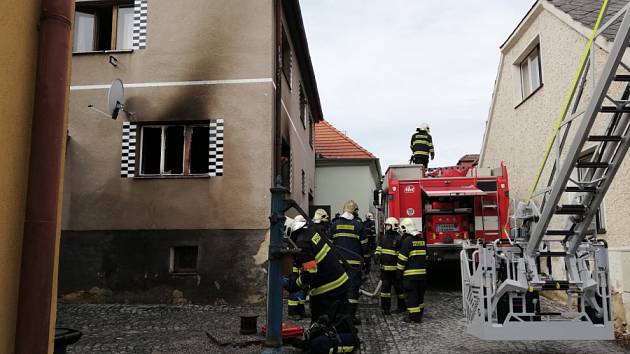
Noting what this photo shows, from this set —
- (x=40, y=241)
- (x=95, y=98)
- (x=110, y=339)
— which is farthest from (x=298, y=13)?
(x=40, y=241)

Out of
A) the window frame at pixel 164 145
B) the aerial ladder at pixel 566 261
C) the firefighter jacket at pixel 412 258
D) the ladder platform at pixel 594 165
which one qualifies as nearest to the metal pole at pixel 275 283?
the aerial ladder at pixel 566 261

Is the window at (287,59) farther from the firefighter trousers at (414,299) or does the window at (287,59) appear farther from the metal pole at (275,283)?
the metal pole at (275,283)

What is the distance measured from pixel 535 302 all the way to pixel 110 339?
544cm

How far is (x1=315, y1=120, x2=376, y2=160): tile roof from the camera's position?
2510 cm

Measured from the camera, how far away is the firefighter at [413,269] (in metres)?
8.45

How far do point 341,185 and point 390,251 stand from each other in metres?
15.4

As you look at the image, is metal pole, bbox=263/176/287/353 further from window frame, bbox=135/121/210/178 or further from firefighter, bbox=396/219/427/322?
window frame, bbox=135/121/210/178

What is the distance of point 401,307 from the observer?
381 inches

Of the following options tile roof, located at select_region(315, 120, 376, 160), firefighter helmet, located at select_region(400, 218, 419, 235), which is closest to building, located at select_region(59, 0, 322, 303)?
firefighter helmet, located at select_region(400, 218, 419, 235)

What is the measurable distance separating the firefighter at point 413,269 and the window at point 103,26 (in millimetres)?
7000

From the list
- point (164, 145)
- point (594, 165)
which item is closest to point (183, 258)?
point (164, 145)

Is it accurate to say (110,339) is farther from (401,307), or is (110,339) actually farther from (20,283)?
(401,307)

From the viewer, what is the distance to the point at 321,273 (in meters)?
5.99

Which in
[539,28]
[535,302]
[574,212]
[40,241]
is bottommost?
[535,302]
